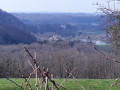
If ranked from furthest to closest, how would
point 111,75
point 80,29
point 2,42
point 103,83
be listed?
point 80,29
point 2,42
point 111,75
point 103,83

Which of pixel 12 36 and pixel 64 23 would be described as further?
pixel 64 23

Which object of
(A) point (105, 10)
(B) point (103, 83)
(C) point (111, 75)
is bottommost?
(C) point (111, 75)

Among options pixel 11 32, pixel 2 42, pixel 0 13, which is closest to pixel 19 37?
pixel 11 32

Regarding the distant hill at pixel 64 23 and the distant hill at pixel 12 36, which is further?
the distant hill at pixel 64 23

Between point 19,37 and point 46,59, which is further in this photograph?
point 19,37

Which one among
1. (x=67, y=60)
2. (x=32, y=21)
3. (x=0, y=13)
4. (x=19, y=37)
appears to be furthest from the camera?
(x=32, y=21)

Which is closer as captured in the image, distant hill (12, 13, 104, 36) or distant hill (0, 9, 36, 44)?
distant hill (0, 9, 36, 44)

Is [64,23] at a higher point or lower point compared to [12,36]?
higher

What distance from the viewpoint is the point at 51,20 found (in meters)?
151

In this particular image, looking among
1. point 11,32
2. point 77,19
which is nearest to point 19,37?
point 11,32

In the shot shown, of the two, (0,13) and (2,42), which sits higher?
(0,13)

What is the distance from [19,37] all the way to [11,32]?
3.29 metres

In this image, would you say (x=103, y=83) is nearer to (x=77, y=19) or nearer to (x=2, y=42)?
(x=2, y=42)

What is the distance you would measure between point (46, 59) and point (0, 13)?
223 feet
